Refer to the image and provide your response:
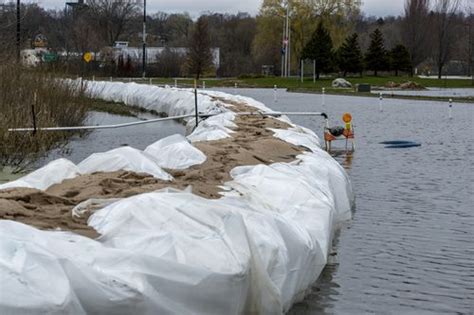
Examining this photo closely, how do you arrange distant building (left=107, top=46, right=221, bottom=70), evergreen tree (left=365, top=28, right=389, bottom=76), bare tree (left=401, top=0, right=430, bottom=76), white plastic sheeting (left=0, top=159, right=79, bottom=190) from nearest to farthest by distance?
white plastic sheeting (left=0, top=159, right=79, bottom=190) → distant building (left=107, top=46, right=221, bottom=70) → evergreen tree (left=365, top=28, right=389, bottom=76) → bare tree (left=401, top=0, right=430, bottom=76)

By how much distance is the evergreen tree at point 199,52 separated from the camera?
269 feet

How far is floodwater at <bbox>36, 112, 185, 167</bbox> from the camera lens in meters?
20.9

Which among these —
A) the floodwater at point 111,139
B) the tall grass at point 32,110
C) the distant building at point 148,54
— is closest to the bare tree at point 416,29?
the distant building at point 148,54

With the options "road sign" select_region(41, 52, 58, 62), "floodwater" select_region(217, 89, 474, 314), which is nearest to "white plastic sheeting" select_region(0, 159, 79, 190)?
"floodwater" select_region(217, 89, 474, 314)

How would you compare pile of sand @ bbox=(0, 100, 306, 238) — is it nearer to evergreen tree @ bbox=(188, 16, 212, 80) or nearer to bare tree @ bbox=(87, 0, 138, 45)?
evergreen tree @ bbox=(188, 16, 212, 80)

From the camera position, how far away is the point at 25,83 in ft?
65.7

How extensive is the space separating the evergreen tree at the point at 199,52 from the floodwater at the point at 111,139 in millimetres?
49214

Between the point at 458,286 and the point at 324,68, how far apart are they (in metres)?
79.7

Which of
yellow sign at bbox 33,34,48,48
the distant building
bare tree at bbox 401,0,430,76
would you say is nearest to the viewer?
yellow sign at bbox 33,34,48,48

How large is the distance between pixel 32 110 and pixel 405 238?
8799 millimetres

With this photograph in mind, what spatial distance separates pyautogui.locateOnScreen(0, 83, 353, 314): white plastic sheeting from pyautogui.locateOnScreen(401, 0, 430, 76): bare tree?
8950 centimetres

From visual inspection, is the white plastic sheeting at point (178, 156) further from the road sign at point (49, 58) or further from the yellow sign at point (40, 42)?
the yellow sign at point (40, 42)

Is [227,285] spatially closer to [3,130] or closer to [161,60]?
[3,130]

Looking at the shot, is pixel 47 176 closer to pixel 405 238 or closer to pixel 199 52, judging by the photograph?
pixel 405 238
